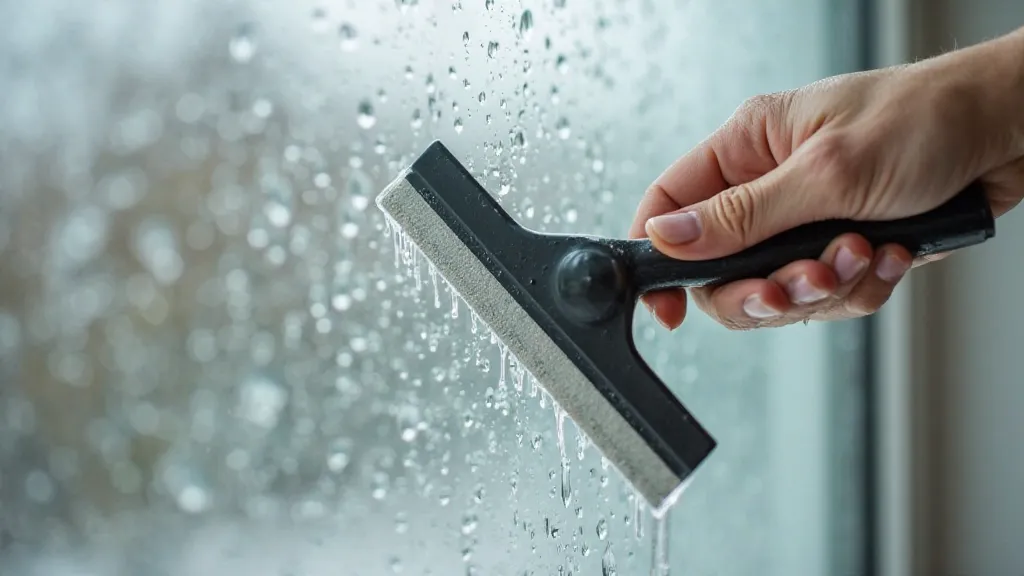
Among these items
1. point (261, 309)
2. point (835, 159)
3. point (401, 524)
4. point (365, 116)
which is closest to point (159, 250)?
point (261, 309)

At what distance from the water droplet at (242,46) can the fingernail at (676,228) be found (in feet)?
1.24

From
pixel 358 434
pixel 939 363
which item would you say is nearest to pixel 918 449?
pixel 939 363

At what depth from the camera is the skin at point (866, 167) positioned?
0.51 metres

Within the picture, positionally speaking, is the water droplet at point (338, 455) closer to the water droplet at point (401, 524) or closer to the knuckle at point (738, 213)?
the water droplet at point (401, 524)

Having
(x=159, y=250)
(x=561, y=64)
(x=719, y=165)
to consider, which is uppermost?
(x=159, y=250)

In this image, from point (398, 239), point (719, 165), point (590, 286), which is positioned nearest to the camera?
point (590, 286)

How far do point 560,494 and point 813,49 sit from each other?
79 cm

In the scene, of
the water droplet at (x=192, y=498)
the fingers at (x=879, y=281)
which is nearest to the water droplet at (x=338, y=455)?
the water droplet at (x=192, y=498)

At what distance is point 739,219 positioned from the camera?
52 centimetres

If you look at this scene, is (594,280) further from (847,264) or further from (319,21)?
(319,21)

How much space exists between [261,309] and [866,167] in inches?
19.2

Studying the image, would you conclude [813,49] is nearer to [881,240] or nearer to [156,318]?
[881,240]

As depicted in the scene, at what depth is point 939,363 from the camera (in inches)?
46.6

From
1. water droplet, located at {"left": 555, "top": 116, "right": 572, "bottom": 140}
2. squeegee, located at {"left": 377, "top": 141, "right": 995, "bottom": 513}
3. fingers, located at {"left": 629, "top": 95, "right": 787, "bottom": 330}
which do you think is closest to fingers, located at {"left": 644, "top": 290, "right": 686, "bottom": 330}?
fingers, located at {"left": 629, "top": 95, "right": 787, "bottom": 330}
